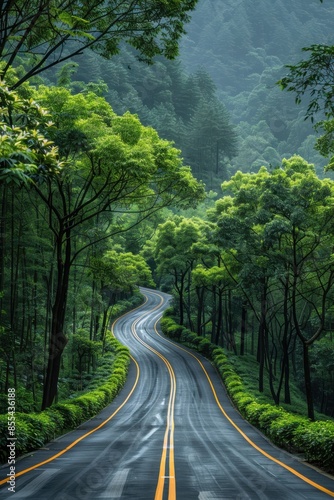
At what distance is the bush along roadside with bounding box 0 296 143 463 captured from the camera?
52.0 ft

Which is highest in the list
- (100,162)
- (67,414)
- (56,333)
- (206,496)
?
(100,162)

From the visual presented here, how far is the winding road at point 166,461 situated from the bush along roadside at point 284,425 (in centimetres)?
51

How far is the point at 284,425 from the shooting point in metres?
20.1

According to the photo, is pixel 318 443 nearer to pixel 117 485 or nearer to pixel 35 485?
pixel 117 485

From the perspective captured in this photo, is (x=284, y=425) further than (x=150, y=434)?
No

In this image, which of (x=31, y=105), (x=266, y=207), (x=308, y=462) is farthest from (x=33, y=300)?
(x=31, y=105)

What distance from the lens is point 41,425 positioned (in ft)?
61.6

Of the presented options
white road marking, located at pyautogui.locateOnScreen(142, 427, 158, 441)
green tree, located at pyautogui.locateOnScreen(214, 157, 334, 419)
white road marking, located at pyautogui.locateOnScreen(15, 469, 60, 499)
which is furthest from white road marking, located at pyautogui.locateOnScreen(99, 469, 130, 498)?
green tree, located at pyautogui.locateOnScreen(214, 157, 334, 419)

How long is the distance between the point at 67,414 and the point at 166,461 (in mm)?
9428

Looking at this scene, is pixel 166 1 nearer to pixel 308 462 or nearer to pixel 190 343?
pixel 308 462

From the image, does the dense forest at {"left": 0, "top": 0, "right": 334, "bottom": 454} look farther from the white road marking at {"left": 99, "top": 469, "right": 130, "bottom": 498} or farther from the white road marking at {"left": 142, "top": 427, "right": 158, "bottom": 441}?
the white road marking at {"left": 99, "top": 469, "right": 130, "bottom": 498}

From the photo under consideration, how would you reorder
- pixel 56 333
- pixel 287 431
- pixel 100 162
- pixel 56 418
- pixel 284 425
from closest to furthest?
1. pixel 287 431
2. pixel 284 425
3. pixel 56 418
4. pixel 100 162
5. pixel 56 333

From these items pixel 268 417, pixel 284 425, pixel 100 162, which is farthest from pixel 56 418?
pixel 100 162

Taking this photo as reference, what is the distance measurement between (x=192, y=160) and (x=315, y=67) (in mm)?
103745
